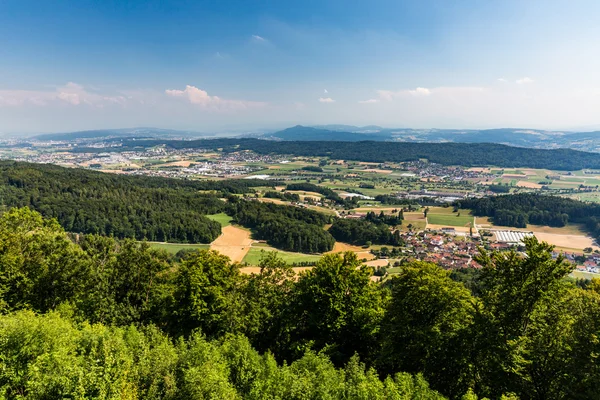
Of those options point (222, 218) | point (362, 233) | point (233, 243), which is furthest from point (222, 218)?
point (362, 233)

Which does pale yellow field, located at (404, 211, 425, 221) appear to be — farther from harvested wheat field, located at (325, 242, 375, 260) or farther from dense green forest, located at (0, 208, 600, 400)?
dense green forest, located at (0, 208, 600, 400)

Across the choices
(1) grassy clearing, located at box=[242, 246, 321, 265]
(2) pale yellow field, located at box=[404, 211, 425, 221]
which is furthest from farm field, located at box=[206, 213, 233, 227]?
(2) pale yellow field, located at box=[404, 211, 425, 221]

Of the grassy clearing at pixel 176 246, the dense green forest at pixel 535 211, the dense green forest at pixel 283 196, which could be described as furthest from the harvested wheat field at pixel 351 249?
the dense green forest at pixel 535 211

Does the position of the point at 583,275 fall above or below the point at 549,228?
below

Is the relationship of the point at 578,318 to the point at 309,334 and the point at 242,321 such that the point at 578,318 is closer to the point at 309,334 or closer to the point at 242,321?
the point at 309,334

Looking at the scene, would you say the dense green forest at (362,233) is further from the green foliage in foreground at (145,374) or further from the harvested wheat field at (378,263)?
the green foliage in foreground at (145,374)

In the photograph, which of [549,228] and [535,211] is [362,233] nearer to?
[549,228]

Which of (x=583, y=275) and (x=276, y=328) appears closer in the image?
(x=276, y=328)
